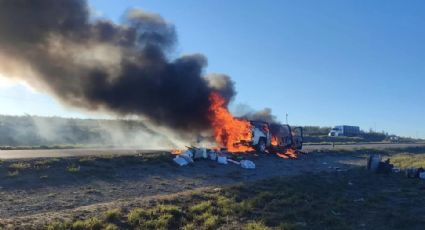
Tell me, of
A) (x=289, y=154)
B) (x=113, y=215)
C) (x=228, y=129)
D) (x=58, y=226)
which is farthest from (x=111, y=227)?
(x=289, y=154)

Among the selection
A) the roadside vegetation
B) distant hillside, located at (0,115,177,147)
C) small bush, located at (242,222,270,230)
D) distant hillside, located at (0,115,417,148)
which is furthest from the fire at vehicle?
small bush, located at (242,222,270,230)

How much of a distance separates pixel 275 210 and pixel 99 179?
21.6 feet

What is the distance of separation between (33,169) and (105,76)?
33.5ft

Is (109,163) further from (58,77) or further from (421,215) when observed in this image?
(421,215)

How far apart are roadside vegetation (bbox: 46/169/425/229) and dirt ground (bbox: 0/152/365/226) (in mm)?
1455

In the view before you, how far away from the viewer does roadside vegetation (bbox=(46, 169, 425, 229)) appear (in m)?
10.8

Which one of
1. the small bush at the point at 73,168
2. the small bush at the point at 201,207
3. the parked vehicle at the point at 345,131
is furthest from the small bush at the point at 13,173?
the parked vehicle at the point at 345,131

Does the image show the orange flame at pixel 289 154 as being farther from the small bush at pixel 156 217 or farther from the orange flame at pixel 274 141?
the small bush at pixel 156 217

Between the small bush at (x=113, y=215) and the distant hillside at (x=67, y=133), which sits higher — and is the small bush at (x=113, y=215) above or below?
below

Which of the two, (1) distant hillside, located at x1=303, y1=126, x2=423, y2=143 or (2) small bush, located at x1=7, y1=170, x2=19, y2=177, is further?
(1) distant hillside, located at x1=303, y1=126, x2=423, y2=143

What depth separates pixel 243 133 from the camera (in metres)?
29.0

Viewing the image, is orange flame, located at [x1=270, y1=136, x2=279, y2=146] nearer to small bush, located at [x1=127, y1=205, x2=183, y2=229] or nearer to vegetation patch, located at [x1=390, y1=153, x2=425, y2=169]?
vegetation patch, located at [x1=390, y1=153, x2=425, y2=169]

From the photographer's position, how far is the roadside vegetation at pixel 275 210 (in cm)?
1081

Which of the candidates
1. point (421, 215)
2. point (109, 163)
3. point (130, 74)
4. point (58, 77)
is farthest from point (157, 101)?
point (421, 215)
